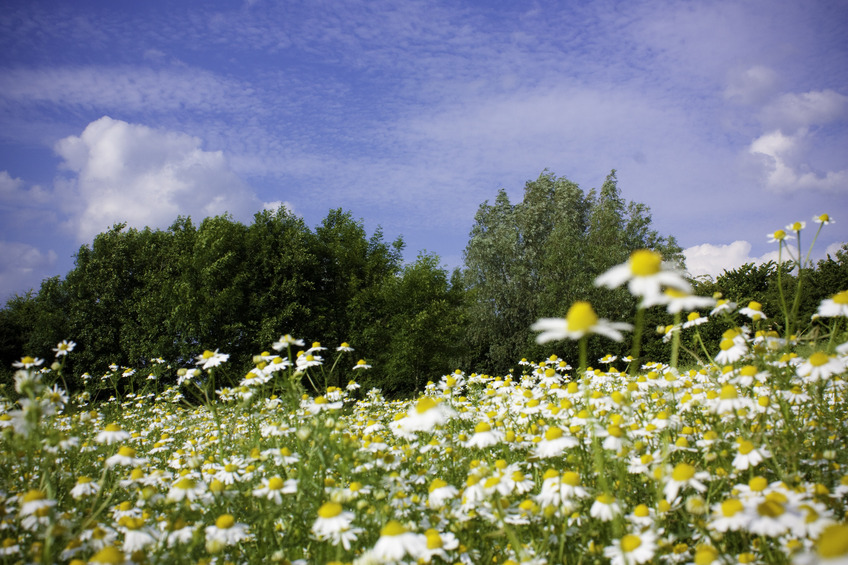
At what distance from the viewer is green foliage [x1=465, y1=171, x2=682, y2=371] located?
80.1ft

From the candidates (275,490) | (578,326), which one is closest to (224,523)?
(275,490)

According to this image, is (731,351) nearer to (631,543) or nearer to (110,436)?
(631,543)

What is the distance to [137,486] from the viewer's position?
118 inches

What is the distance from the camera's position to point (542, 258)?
90.5 ft

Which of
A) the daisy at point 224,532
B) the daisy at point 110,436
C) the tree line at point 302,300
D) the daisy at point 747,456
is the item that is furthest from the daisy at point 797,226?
the tree line at point 302,300

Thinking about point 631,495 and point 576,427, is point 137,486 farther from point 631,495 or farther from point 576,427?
point 631,495

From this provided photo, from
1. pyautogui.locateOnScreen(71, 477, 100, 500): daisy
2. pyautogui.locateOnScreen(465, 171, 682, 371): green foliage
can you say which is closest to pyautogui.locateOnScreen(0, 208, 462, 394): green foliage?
pyautogui.locateOnScreen(465, 171, 682, 371): green foliage

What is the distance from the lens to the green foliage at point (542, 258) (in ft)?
80.1

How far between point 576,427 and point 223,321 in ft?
63.2

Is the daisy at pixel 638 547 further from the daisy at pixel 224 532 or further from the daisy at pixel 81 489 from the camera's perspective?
the daisy at pixel 81 489

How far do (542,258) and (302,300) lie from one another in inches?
529

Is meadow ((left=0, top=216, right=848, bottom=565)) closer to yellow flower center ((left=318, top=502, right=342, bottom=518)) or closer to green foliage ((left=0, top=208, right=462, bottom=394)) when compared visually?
yellow flower center ((left=318, top=502, right=342, bottom=518))

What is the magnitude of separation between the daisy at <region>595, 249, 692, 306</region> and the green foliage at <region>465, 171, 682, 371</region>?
20845mm

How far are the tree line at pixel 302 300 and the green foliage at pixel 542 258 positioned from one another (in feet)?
0.32
